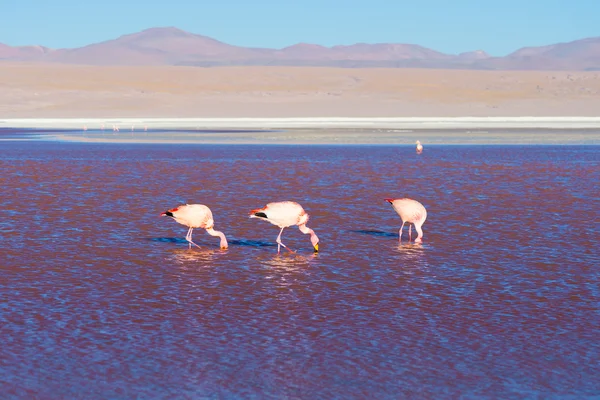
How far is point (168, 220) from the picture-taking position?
1659 centimetres

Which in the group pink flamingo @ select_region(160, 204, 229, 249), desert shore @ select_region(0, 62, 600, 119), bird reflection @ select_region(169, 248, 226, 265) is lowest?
bird reflection @ select_region(169, 248, 226, 265)

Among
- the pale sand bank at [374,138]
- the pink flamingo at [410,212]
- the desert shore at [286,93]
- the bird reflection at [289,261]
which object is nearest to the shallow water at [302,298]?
the bird reflection at [289,261]

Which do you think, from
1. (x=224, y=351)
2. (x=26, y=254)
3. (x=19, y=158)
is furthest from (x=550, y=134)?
(x=224, y=351)

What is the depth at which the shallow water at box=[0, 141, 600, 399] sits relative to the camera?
24.6 feet

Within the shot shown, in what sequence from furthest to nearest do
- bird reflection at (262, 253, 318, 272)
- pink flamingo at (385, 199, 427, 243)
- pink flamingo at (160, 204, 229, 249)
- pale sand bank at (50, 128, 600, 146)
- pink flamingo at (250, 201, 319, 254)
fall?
1. pale sand bank at (50, 128, 600, 146)
2. pink flamingo at (385, 199, 427, 243)
3. pink flamingo at (160, 204, 229, 249)
4. pink flamingo at (250, 201, 319, 254)
5. bird reflection at (262, 253, 318, 272)

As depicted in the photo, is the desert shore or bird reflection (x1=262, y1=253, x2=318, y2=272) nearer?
bird reflection (x1=262, y1=253, x2=318, y2=272)

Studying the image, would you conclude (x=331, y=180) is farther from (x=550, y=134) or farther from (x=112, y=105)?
(x=112, y=105)

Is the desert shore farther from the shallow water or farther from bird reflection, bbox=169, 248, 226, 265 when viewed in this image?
bird reflection, bbox=169, 248, 226, 265

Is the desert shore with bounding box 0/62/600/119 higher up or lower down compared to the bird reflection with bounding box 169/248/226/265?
higher up

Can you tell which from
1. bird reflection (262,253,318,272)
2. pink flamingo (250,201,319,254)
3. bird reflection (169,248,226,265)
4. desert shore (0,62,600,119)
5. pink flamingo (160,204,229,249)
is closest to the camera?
bird reflection (262,253,318,272)

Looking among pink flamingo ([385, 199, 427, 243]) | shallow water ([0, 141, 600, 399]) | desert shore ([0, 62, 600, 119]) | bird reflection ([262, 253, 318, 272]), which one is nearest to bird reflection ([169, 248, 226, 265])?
shallow water ([0, 141, 600, 399])

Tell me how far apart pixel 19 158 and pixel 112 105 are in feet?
216

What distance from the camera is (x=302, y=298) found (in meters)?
10.3

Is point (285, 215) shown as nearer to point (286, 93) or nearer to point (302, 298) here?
point (302, 298)
